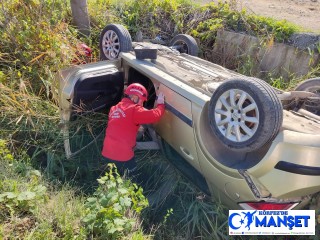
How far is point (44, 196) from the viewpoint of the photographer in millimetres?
3523

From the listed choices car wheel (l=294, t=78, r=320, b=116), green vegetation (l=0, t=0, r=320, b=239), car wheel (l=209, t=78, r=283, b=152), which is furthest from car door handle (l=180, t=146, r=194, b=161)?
car wheel (l=294, t=78, r=320, b=116)

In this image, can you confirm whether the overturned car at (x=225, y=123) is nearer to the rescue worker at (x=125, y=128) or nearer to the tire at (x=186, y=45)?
the rescue worker at (x=125, y=128)

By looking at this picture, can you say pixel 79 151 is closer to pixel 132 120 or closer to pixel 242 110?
pixel 132 120

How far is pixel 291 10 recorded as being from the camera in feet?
27.8

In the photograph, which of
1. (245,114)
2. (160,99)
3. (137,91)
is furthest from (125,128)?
(245,114)

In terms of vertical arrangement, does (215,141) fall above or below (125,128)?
above

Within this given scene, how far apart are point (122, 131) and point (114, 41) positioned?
1932 millimetres

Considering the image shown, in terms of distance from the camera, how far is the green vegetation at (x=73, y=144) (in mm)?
3246

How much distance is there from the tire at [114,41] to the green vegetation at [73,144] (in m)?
0.58

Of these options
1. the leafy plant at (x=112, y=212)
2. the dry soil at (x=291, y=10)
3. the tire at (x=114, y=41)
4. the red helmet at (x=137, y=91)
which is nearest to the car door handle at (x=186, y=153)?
the leafy plant at (x=112, y=212)

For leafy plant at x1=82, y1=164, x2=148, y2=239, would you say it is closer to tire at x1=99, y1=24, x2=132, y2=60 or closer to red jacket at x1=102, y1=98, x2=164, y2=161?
red jacket at x1=102, y1=98, x2=164, y2=161

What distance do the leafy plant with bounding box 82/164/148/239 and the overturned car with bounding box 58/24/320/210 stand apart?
82 cm

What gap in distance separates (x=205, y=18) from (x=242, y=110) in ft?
15.7

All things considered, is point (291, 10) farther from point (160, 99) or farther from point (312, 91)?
point (160, 99)
